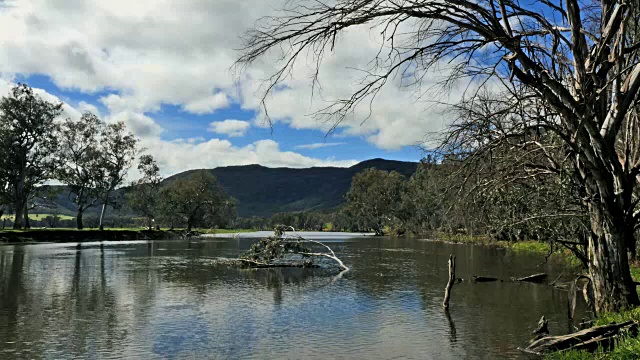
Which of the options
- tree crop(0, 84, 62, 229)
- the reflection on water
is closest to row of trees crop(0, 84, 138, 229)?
tree crop(0, 84, 62, 229)

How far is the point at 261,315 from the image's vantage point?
17.4 meters

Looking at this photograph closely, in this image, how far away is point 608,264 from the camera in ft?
35.7

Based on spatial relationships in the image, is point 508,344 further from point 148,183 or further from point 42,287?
point 148,183

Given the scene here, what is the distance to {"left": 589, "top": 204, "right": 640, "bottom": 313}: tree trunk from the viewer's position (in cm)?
1060

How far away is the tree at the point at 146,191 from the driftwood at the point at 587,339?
9797 cm

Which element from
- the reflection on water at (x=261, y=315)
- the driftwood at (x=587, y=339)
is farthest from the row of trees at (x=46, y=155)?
the driftwood at (x=587, y=339)

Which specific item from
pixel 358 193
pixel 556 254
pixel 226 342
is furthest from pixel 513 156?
pixel 358 193

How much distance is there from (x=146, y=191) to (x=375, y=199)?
67983mm

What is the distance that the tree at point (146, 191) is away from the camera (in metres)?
102

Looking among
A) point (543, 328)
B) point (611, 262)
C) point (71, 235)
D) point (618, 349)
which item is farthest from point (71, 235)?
point (618, 349)

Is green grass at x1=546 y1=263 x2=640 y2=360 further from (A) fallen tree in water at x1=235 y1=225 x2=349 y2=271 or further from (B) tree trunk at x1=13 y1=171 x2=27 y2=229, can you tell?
(B) tree trunk at x1=13 y1=171 x2=27 y2=229

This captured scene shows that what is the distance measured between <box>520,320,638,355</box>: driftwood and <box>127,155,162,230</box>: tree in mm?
97969

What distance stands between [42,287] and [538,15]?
24.1 m

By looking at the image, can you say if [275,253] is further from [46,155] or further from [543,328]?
[46,155]
